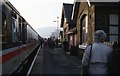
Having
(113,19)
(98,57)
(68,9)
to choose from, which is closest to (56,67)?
(113,19)

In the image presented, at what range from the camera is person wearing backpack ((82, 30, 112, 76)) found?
661 centimetres

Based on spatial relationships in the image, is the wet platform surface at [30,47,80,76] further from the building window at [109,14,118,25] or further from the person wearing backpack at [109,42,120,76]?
the person wearing backpack at [109,42,120,76]

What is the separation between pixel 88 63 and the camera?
21.8 feet

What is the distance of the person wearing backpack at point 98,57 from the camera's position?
6.61 meters

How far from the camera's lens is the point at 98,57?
6633mm

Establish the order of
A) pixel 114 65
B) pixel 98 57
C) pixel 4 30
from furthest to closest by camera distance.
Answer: pixel 4 30 → pixel 114 65 → pixel 98 57

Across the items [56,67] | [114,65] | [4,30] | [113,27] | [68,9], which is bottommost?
[56,67]

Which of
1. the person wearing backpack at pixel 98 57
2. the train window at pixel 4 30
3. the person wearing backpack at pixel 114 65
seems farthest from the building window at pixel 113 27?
the person wearing backpack at pixel 98 57

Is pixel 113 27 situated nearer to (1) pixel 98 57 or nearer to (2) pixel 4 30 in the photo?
(2) pixel 4 30

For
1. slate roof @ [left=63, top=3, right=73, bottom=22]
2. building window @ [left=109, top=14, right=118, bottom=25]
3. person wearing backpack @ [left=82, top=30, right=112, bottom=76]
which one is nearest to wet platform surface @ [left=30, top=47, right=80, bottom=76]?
building window @ [left=109, top=14, right=118, bottom=25]

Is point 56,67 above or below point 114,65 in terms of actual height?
below

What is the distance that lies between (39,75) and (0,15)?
7187 mm

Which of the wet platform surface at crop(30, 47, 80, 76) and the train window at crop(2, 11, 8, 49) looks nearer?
the train window at crop(2, 11, 8, 49)

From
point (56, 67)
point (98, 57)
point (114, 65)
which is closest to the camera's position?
point (98, 57)
